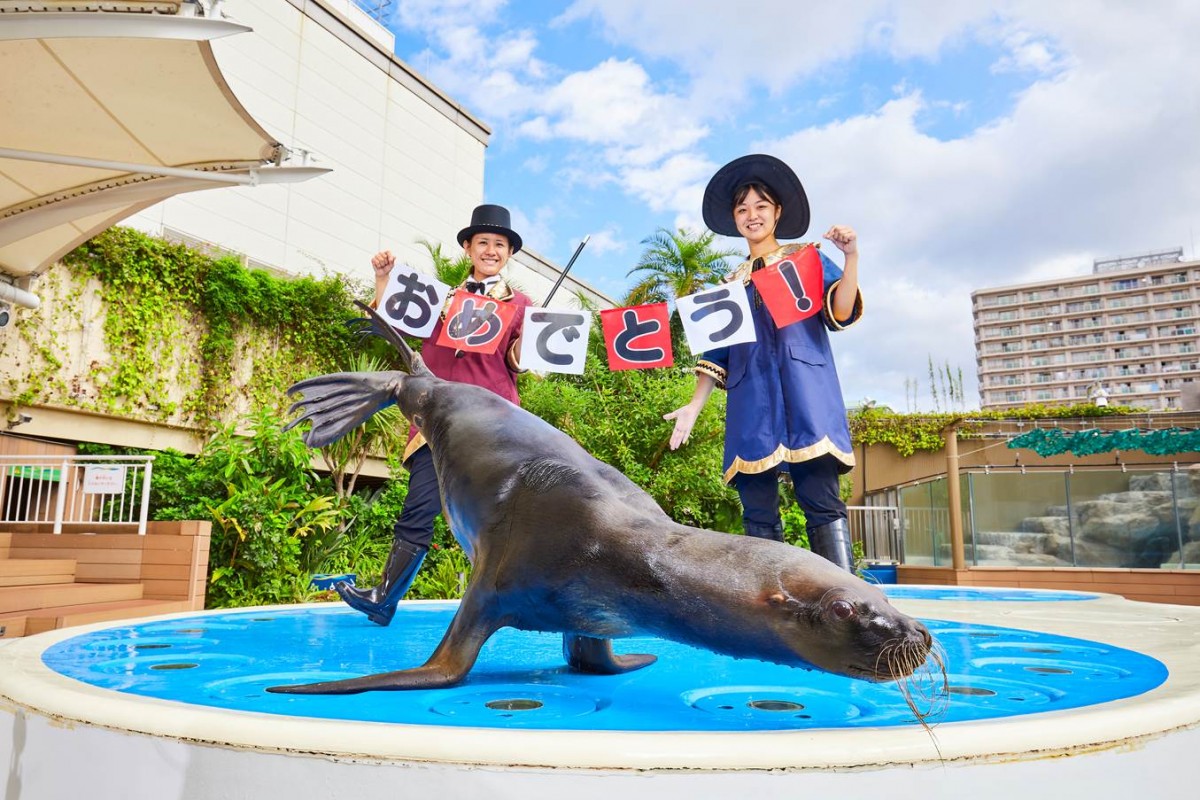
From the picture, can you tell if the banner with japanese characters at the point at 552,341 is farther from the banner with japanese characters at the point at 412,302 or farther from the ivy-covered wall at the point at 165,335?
the ivy-covered wall at the point at 165,335

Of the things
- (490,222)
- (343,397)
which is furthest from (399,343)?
(490,222)

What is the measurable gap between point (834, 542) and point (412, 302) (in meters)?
2.62

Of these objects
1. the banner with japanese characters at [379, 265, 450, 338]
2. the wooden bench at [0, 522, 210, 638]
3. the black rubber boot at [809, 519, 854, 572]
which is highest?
the banner with japanese characters at [379, 265, 450, 338]

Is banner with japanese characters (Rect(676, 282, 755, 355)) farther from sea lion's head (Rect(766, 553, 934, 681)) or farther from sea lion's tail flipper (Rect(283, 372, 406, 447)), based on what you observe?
sea lion's head (Rect(766, 553, 934, 681))

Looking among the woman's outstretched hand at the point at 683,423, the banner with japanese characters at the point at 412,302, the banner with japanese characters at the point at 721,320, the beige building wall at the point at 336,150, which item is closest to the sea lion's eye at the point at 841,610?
the woman's outstretched hand at the point at 683,423

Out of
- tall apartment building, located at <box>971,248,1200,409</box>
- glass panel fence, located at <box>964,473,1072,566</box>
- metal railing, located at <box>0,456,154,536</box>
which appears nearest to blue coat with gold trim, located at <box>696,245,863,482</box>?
metal railing, located at <box>0,456,154,536</box>

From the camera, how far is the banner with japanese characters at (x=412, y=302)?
15.0 feet

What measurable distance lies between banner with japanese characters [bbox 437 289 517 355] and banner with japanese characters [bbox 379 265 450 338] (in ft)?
0.35

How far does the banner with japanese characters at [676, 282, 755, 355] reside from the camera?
13.4 feet

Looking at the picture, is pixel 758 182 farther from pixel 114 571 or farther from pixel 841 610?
pixel 114 571

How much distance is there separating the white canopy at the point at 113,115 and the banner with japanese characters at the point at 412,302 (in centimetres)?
174

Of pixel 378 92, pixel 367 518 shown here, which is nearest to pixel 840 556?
pixel 367 518

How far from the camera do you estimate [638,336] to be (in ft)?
15.9

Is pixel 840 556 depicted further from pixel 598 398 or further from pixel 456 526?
pixel 598 398
